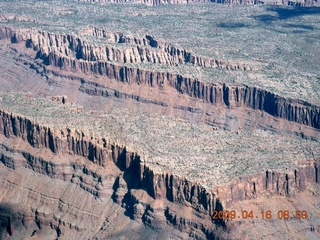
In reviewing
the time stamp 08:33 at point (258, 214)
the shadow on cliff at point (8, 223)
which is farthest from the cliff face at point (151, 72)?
the shadow on cliff at point (8, 223)

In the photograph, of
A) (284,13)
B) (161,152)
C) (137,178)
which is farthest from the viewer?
(284,13)

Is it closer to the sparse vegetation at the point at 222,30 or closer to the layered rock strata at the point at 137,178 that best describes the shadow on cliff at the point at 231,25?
the sparse vegetation at the point at 222,30

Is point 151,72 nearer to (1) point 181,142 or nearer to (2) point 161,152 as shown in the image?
(1) point 181,142

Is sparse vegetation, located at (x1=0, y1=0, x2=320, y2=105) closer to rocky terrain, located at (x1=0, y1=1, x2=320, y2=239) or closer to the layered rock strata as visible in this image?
rocky terrain, located at (x1=0, y1=1, x2=320, y2=239)

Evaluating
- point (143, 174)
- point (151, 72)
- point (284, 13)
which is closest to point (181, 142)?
point (143, 174)

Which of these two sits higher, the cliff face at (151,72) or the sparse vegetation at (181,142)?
the sparse vegetation at (181,142)

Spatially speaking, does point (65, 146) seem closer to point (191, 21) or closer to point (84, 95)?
point (84, 95)
